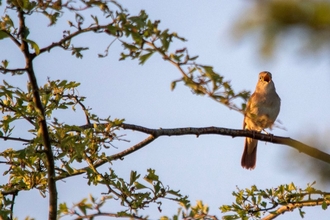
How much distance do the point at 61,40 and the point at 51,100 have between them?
118 cm

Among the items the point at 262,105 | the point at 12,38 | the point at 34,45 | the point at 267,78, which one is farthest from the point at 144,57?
the point at 267,78

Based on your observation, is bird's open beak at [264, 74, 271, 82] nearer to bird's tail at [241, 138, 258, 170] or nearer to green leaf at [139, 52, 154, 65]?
bird's tail at [241, 138, 258, 170]

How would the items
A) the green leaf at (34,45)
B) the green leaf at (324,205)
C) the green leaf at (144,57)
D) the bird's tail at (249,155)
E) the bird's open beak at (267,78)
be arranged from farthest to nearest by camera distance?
the bird's tail at (249,155), the bird's open beak at (267,78), the green leaf at (324,205), the green leaf at (34,45), the green leaf at (144,57)

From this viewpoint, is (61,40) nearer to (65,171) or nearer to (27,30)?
(27,30)

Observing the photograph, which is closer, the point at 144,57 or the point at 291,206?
the point at 144,57

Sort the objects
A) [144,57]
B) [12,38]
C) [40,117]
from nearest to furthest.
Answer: [144,57]
[12,38]
[40,117]

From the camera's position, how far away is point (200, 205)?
12.5 feet

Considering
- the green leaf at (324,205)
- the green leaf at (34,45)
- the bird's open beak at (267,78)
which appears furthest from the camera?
the bird's open beak at (267,78)

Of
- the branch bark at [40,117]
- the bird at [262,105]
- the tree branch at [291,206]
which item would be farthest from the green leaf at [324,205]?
the bird at [262,105]

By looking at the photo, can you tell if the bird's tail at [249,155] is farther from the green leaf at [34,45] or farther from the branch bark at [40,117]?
the green leaf at [34,45]

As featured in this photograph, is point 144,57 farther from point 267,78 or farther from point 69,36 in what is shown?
point 267,78

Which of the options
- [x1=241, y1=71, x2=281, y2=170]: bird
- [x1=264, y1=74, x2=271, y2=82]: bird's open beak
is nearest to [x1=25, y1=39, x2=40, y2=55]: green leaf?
[x1=241, y1=71, x2=281, y2=170]: bird

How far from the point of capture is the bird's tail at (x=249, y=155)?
9.89 meters

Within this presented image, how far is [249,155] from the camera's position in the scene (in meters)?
9.96
